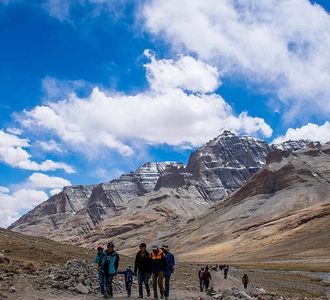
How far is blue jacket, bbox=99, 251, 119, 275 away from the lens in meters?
15.2

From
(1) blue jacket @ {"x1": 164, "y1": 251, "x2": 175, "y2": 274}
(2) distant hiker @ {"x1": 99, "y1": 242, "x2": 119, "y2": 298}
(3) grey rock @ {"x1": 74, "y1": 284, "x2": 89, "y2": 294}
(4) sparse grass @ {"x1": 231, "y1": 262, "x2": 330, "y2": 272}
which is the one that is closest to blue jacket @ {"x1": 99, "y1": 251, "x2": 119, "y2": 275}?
(2) distant hiker @ {"x1": 99, "y1": 242, "x2": 119, "y2": 298}

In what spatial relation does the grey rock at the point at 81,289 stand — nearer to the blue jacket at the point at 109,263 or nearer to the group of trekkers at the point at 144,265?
the group of trekkers at the point at 144,265

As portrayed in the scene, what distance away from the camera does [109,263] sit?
15.2 metres

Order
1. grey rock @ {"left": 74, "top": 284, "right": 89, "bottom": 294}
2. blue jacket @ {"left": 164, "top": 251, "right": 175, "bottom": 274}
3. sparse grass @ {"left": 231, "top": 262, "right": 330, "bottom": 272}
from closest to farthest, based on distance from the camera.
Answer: blue jacket @ {"left": 164, "top": 251, "right": 175, "bottom": 274} → grey rock @ {"left": 74, "top": 284, "right": 89, "bottom": 294} → sparse grass @ {"left": 231, "top": 262, "right": 330, "bottom": 272}

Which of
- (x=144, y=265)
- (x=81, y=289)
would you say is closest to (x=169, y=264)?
(x=144, y=265)

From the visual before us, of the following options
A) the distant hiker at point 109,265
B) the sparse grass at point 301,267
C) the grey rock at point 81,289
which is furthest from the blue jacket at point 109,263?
the sparse grass at point 301,267

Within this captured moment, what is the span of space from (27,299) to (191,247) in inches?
7536

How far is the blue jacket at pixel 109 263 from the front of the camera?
15203 mm

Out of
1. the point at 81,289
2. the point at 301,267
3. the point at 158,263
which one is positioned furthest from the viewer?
the point at 301,267

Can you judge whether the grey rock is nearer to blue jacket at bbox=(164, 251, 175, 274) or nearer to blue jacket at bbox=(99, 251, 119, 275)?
blue jacket at bbox=(99, 251, 119, 275)

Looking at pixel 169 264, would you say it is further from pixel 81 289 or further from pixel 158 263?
pixel 81 289

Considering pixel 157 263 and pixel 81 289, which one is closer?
pixel 157 263

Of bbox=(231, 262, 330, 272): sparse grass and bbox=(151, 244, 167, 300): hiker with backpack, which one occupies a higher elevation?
bbox=(151, 244, 167, 300): hiker with backpack

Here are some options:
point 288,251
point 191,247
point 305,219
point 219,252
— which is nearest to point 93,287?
point 288,251
